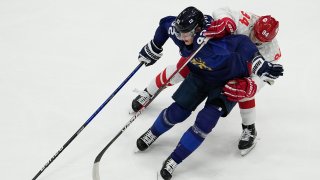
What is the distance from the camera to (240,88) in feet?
8.26

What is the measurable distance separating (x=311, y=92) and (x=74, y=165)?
1.68 metres

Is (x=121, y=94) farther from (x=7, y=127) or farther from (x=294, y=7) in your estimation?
(x=294, y=7)

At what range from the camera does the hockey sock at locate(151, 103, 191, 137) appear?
273cm

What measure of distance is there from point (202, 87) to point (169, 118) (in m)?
0.25

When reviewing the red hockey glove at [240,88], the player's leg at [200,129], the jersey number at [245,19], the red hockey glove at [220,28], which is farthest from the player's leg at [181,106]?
the jersey number at [245,19]

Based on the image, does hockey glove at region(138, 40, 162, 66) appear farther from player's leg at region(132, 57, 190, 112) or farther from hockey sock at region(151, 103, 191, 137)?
hockey sock at region(151, 103, 191, 137)

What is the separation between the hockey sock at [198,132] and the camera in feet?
8.49

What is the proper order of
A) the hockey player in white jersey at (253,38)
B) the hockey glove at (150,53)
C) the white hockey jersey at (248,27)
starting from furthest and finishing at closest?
the hockey glove at (150,53), the white hockey jersey at (248,27), the hockey player in white jersey at (253,38)

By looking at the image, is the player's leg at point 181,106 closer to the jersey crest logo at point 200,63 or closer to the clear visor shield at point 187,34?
the jersey crest logo at point 200,63

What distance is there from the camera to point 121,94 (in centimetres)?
340

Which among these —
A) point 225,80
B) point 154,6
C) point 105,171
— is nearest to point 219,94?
point 225,80

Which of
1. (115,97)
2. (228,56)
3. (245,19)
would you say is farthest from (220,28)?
(115,97)

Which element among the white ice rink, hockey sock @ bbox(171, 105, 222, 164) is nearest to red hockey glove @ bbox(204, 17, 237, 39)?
hockey sock @ bbox(171, 105, 222, 164)

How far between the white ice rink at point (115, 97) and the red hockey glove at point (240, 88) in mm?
Result: 456
